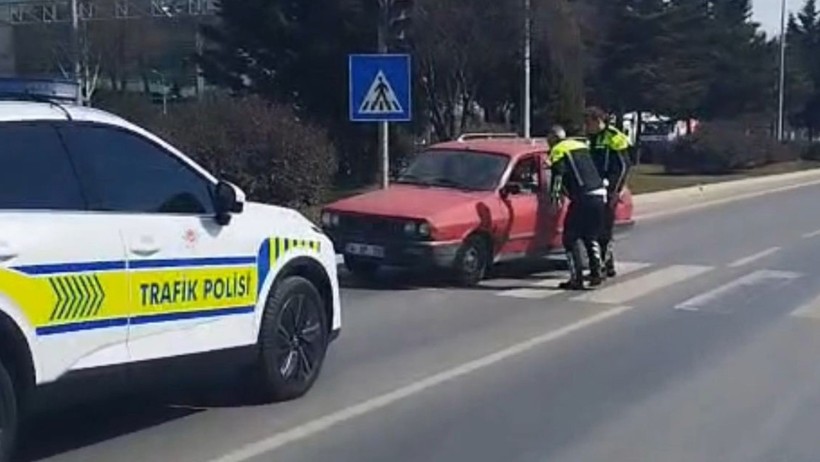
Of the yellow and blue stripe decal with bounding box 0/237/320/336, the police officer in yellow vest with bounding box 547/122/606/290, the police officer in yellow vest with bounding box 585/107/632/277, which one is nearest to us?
the yellow and blue stripe decal with bounding box 0/237/320/336

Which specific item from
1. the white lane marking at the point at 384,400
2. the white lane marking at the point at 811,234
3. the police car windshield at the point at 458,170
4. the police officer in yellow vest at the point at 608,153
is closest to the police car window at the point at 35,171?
the white lane marking at the point at 384,400

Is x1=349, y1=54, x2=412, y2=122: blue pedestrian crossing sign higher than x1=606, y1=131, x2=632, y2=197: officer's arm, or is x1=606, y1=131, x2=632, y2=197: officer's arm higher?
x1=349, y1=54, x2=412, y2=122: blue pedestrian crossing sign

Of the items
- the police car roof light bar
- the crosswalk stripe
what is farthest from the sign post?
the police car roof light bar

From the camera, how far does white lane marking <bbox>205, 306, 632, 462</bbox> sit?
25.6 feet

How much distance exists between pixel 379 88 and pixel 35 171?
12.6 meters

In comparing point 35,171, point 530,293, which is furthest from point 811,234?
point 35,171

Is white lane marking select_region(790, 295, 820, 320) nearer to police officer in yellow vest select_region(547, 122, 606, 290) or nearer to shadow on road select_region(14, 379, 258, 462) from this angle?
police officer in yellow vest select_region(547, 122, 606, 290)

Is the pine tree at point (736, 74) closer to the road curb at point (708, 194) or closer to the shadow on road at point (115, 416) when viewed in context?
the road curb at point (708, 194)

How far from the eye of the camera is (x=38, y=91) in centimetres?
779

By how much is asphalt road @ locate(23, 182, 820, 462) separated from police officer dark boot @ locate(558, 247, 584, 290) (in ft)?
1.07

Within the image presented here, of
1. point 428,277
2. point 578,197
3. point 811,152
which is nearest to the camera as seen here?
point 578,197

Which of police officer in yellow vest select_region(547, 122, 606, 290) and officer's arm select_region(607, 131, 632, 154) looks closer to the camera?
police officer in yellow vest select_region(547, 122, 606, 290)

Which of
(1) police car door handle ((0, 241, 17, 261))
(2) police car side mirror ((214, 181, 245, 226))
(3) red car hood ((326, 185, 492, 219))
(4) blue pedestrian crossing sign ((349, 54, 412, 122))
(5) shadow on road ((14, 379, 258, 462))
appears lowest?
(5) shadow on road ((14, 379, 258, 462))

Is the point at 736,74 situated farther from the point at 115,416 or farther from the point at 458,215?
the point at 115,416
